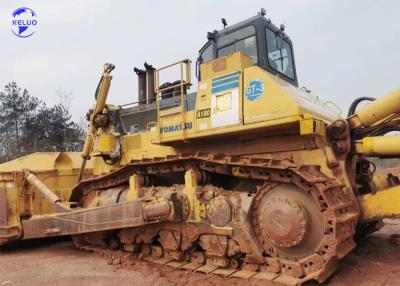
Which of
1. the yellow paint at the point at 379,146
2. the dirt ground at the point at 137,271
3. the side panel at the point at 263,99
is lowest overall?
the dirt ground at the point at 137,271

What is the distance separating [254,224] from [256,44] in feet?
9.87

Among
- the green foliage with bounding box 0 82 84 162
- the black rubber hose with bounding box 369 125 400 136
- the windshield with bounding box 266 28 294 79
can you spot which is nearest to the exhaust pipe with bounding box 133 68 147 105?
the windshield with bounding box 266 28 294 79

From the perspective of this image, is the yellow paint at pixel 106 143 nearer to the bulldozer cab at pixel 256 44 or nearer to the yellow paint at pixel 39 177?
the yellow paint at pixel 39 177

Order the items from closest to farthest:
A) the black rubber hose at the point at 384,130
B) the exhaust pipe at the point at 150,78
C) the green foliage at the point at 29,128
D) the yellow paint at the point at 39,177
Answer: the black rubber hose at the point at 384,130 → the yellow paint at the point at 39,177 → the exhaust pipe at the point at 150,78 → the green foliage at the point at 29,128

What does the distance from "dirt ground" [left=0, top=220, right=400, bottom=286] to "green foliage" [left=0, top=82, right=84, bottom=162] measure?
65.4 feet

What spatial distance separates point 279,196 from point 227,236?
34.2 inches

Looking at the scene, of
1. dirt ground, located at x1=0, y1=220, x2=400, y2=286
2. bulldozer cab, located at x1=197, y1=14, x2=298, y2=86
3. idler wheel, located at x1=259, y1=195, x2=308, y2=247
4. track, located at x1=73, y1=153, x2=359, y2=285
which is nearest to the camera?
track, located at x1=73, y1=153, x2=359, y2=285

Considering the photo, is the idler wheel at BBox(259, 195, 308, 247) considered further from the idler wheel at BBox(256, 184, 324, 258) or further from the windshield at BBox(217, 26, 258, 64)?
A: the windshield at BBox(217, 26, 258, 64)

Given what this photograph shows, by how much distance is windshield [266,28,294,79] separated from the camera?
21.6ft

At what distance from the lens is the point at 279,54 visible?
6848 mm

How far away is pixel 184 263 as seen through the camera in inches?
215

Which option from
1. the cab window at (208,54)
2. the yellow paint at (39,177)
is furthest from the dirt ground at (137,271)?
the cab window at (208,54)

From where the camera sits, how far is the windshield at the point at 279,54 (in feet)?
21.6

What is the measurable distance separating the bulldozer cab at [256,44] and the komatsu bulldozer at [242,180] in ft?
0.07
